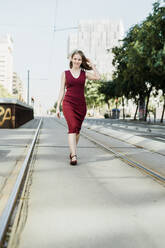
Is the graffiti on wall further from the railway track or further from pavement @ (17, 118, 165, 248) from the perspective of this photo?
the railway track

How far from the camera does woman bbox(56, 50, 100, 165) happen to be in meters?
5.89

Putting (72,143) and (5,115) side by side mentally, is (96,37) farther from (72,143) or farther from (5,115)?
(72,143)

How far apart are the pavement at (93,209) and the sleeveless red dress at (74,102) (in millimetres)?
822

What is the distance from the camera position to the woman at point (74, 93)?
5895mm

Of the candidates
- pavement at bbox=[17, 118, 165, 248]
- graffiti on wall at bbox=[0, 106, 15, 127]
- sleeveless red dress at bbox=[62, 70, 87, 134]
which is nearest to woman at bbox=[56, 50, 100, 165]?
sleeveless red dress at bbox=[62, 70, 87, 134]

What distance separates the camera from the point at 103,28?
192000 millimetres

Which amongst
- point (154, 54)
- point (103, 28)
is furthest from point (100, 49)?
point (154, 54)

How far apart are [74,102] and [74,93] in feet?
0.52

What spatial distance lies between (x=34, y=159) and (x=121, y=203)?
129 inches

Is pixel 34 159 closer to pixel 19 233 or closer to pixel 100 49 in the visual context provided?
pixel 19 233

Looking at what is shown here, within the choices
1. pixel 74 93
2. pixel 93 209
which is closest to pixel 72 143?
pixel 74 93

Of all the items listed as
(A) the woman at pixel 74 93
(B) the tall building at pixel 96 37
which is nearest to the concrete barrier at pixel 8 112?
(A) the woman at pixel 74 93

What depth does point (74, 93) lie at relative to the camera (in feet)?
19.5

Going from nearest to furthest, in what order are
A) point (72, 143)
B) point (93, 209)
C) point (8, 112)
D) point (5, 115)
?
point (93, 209) < point (72, 143) < point (8, 112) < point (5, 115)
